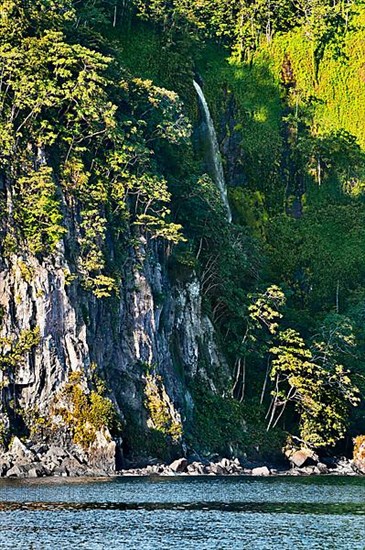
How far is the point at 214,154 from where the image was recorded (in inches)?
3671

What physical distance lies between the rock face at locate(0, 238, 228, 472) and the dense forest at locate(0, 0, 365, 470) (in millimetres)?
212

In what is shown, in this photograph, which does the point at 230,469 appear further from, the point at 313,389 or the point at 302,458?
the point at 313,389

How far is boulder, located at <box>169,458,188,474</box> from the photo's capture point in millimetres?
61969

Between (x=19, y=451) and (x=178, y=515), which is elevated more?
(x=19, y=451)

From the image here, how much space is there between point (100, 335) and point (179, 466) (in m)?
8.38

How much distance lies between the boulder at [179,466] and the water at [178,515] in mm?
3450

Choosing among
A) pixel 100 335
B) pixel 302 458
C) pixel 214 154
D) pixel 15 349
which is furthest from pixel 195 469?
pixel 214 154

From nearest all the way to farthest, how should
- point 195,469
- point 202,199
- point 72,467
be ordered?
point 72,467
point 195,469
point 202,199

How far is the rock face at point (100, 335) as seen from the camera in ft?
200

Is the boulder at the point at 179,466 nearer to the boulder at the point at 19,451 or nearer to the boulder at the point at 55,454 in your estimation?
the boulder at the point at 55,454

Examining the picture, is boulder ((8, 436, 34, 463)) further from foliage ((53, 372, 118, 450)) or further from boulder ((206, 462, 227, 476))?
boulder ((206, 462, 227, 476))

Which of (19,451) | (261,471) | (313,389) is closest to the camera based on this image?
(19,451)

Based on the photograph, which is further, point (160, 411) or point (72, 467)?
point (160, 411)

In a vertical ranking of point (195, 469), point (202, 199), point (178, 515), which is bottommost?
point (178, 515)
